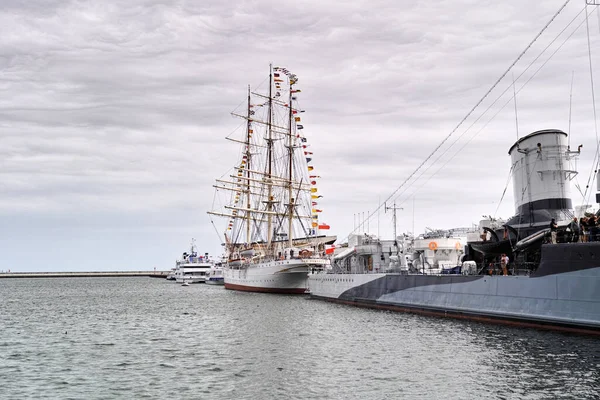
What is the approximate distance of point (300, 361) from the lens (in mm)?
24297

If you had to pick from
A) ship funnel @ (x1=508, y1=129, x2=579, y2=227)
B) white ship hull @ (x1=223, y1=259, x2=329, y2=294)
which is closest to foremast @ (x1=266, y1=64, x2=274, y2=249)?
white ship hull @ (x1=223, y1=259, x2=329, y2=294)

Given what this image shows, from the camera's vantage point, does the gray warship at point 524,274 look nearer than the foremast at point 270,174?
Yes

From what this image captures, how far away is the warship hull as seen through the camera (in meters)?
27.8

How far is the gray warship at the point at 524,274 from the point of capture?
93.1 feet

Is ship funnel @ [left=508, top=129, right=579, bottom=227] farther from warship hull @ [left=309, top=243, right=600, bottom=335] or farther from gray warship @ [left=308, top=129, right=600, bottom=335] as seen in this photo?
warship hull @ [left=309, top=243, right=600, bottom=335]

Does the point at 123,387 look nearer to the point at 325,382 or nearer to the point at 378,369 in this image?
the point at 325,382

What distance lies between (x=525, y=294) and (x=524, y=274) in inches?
86.4

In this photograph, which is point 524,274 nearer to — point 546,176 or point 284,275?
point 546,176

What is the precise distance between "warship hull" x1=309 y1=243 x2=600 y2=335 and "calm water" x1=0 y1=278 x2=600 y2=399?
1160 mm

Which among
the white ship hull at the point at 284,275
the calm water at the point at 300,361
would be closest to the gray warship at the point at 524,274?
the calm water at the point at 300,361

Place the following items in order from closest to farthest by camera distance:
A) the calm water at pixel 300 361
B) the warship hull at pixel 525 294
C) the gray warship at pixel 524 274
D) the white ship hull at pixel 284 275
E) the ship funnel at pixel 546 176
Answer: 1. the calm water at pixel 300 361
2. the warship hull at pixel 525 294
3. the gray warship at pixel 524 274
4. the ship funnel at pixel 546 176
5. the white ship hull at pixel 284 275

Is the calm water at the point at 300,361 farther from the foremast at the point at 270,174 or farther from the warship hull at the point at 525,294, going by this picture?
the foremast at the point at 270,174

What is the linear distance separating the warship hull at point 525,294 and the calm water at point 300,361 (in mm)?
1160

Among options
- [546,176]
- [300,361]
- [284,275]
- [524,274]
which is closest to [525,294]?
[524,274]
